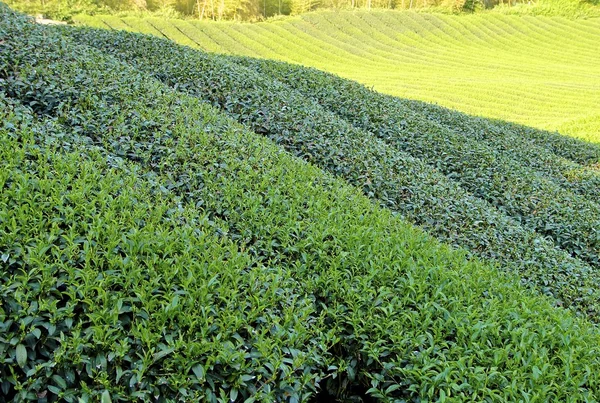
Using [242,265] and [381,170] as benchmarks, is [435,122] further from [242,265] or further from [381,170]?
[242,265]

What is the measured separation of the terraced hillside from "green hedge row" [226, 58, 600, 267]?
5.40 meters

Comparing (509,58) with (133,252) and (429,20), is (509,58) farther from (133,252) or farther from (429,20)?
(133,252)

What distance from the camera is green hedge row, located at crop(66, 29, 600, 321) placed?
482 centimetres

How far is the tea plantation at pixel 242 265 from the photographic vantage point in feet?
7.31

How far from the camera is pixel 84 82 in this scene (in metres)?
5.10

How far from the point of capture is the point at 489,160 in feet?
Answer: 23.5

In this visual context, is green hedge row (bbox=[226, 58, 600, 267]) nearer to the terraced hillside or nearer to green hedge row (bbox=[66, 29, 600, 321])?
green hedge row (bbox=[66, 29, 600, 321])

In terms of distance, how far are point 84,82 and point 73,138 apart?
1.26 m

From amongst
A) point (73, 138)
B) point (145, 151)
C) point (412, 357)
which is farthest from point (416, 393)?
point (73, 138)

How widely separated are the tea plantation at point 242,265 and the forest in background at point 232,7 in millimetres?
18207

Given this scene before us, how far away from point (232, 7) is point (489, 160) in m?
28.2

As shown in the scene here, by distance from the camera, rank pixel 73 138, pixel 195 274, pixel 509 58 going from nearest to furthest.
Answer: pixel 195 274 < pixel 73 138 < pixel 509 58

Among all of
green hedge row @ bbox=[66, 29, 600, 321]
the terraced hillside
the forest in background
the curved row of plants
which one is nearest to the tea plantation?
green hedge row @ bbox=[66, 29, 600, 321]

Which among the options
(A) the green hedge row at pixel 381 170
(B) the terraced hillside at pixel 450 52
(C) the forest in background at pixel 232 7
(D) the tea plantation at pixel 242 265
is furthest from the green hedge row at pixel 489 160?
(C) the forest in background at pixel 232 7
